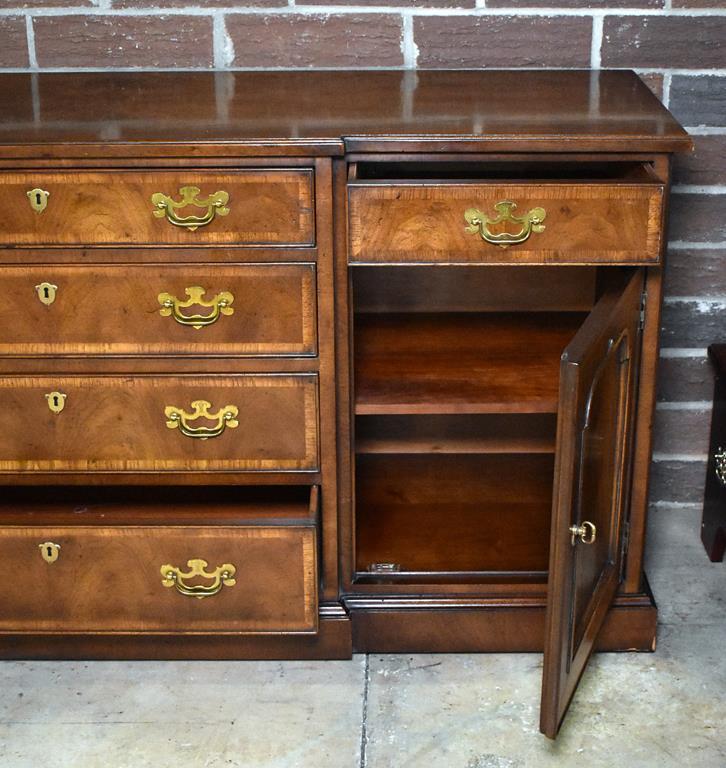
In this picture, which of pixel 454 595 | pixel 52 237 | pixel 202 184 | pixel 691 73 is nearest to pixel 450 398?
pixel 454 595

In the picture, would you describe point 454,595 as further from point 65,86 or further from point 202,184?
point 65,86

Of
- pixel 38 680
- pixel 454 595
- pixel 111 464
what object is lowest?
pixel 38 680

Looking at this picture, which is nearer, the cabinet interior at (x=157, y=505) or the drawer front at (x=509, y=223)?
the drawer front at (x=509, y=223)

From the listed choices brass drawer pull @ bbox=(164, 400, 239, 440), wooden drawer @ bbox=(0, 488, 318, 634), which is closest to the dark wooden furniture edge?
wooden drawer @ bbox=(0, 488, 318, 634)

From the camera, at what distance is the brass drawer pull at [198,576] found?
2.21 metres

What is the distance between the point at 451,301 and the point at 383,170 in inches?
16.6

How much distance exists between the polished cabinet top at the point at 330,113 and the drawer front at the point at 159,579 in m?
0.70

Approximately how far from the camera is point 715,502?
273 cm

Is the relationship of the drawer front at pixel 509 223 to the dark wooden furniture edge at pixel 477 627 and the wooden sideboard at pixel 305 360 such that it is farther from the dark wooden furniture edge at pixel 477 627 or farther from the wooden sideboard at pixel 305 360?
the dark wooden furniture edge at pixel 477 627

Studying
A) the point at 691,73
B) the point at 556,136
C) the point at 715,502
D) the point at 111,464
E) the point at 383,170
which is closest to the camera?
the point at 556,136

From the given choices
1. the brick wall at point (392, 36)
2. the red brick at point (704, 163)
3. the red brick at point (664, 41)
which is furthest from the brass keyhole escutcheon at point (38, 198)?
the red brick at point (704, 163)

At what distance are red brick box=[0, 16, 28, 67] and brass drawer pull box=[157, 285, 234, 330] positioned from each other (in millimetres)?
818

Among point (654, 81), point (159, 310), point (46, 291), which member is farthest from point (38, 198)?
point (654, 81)

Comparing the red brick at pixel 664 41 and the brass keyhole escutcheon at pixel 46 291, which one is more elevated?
the red brick at pixel 664 41
